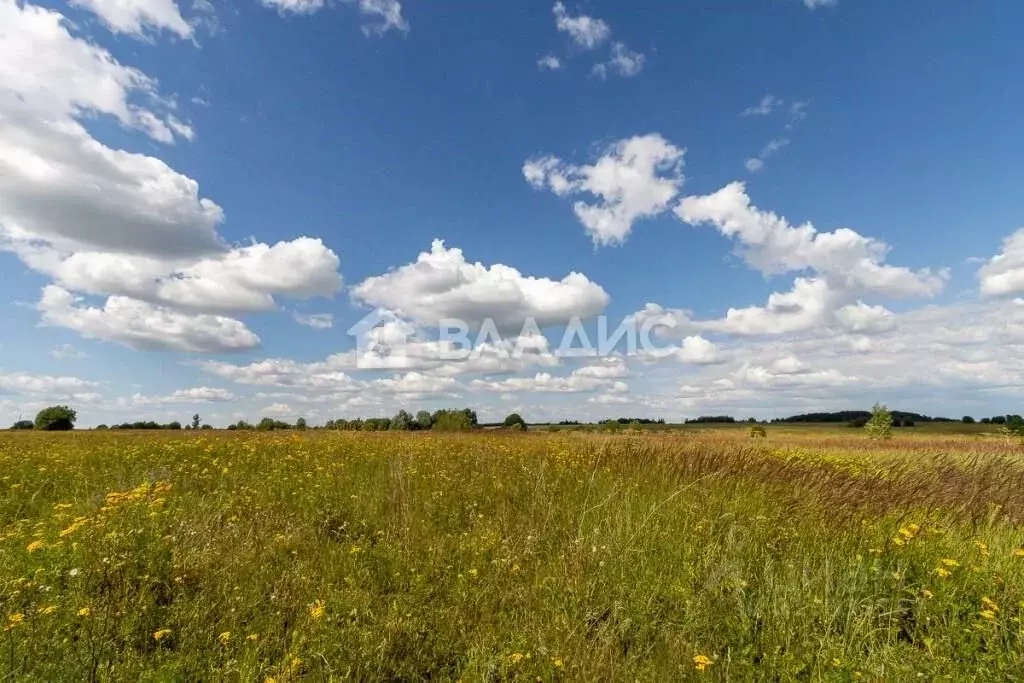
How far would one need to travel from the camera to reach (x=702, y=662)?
2.82 metres

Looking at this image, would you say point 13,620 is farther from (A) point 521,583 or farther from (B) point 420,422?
(B) point 420,422

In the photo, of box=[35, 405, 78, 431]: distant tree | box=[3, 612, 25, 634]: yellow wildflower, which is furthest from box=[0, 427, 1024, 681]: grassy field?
box=[35, 405, 78, 431]: distant tree

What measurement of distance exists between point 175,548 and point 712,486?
5.42 m

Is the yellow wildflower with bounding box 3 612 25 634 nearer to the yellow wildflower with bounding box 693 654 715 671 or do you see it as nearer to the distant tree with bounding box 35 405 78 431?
the yellow wildflower with bounding box 693 654 715 671

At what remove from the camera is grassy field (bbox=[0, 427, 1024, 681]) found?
2854 millimetres

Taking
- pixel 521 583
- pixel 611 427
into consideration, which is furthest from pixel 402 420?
pixel 521 583

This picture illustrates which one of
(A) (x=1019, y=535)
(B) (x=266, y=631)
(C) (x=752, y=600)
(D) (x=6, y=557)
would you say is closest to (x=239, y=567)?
(B) (x=266, y=631)

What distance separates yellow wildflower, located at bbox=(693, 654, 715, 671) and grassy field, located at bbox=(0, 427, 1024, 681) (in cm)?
3

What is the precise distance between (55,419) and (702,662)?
69.3 meters

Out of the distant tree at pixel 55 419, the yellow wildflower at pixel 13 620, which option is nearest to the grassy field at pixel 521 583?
the yellow wildflower at pixel 13 620

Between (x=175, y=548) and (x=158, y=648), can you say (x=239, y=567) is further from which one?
(x=158, y=648)

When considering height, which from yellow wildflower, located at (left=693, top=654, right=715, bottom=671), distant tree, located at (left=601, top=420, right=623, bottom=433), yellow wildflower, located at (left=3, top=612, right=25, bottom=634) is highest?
distant tree, located at (left=601, top=420, right=623, bottom=433)

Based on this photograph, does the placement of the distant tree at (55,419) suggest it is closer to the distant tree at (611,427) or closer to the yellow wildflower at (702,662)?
the distant tree at (611,427)

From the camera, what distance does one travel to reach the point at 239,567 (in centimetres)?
386
